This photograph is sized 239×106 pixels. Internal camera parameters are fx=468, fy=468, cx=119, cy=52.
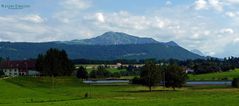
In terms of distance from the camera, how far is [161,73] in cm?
13050

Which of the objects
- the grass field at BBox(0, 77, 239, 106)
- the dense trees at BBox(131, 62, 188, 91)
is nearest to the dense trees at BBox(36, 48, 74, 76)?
the grass field at BBox(0, 77, 239, 106)

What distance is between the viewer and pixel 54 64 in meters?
164

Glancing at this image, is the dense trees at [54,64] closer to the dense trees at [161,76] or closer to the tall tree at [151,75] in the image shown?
the dense trees at [161,76]

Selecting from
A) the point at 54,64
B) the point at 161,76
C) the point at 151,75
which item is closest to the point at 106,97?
the point at 151,75

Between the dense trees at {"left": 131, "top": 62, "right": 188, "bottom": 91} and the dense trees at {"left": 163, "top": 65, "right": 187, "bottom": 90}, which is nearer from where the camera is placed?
the dense trees at {"left": 131, "top": 62, "right": 188, "bottom": 91}

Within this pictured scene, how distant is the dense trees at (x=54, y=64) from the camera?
6516 inches

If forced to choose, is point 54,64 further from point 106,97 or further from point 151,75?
point 106,97

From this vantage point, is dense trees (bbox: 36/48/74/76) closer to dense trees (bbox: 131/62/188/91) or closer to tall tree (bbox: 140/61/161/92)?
dense trees (bbox: 131/62/188/91)

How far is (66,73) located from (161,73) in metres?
52.3

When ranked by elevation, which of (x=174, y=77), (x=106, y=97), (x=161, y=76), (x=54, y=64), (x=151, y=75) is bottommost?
(x=106, y=97)

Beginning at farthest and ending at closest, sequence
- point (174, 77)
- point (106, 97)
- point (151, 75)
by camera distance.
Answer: point (174, 77) < point (151, 75) < point (106, 97)

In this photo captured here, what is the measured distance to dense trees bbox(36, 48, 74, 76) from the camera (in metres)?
166

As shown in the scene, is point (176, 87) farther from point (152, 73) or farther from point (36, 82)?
point (36, 82)

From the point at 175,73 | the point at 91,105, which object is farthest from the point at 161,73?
the point at 91,105
